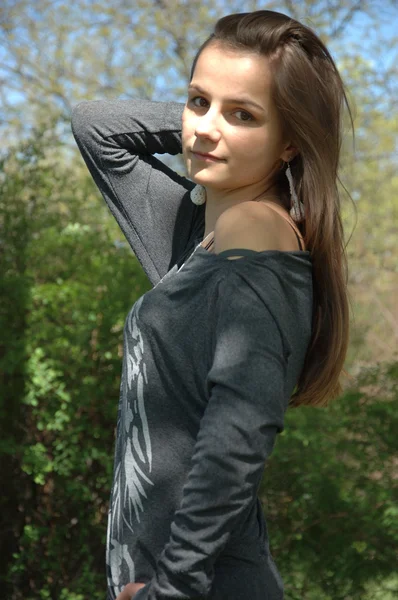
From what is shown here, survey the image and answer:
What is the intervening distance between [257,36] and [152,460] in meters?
0.75

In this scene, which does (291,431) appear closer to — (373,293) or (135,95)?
(373,293)

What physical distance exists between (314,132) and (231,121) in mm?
144

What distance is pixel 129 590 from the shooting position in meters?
1.39

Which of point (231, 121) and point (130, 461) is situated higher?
point (231, 121)

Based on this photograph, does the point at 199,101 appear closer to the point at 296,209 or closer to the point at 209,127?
the point at 209,127

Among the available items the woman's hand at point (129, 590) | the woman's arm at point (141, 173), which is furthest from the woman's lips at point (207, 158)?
the woman's hand at point (129, 590)

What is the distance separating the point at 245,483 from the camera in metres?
1.26

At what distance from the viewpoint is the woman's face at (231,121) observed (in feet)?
4.72

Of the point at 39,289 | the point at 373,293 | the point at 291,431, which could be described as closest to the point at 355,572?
the point at 291,431

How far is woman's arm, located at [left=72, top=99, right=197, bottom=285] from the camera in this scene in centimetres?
182

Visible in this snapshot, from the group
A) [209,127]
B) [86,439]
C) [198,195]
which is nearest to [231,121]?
[209,127]

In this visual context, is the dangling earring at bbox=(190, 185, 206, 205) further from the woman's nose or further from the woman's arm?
the woman's nose

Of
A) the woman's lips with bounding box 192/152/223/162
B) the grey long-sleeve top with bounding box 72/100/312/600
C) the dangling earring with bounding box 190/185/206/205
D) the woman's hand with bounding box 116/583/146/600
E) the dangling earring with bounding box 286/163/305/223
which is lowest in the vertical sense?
the woman's hand with bounding box 116/583/146/600

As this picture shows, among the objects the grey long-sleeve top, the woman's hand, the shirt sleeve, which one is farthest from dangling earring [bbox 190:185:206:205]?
the woman's hand
